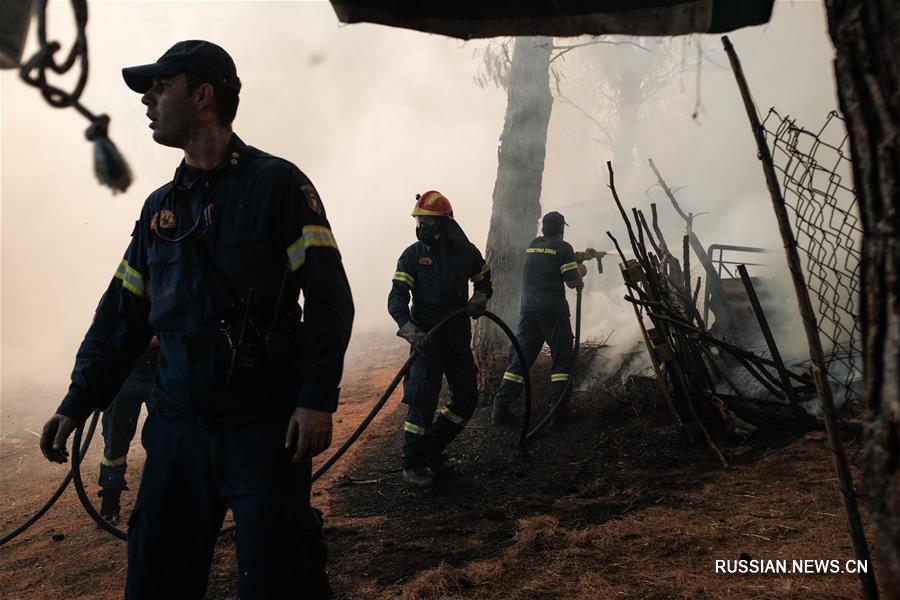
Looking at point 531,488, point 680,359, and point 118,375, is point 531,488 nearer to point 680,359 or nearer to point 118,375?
point 680,359

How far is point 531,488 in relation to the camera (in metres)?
4.85

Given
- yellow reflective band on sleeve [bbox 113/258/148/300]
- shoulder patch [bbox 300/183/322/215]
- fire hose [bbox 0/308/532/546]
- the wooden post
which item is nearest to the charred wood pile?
fire hose [bbox 0/308/532/546]

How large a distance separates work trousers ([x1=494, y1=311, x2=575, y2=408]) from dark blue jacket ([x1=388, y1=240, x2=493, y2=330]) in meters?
1.64

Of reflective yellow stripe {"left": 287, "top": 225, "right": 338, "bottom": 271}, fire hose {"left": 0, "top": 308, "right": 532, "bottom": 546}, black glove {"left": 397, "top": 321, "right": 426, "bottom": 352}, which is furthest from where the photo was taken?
black glove {"left": 397, "top": 321, "right": 426, "bottom": 352}

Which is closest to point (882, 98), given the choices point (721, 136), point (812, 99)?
point (812, 99)

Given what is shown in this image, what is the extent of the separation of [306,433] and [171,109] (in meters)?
1.31

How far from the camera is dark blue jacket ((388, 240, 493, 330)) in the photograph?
5.46 metres

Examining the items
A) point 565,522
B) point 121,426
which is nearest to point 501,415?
point 565,522

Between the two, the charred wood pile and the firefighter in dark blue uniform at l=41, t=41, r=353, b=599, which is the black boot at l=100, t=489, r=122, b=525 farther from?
the charred wood pile

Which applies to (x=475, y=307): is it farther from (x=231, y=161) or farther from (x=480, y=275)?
(x=231, y=161)

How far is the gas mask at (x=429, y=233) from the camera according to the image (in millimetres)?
5492

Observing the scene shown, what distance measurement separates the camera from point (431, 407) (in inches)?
209

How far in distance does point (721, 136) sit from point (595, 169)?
20246 mm

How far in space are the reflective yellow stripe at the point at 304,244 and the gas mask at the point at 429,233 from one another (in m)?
3.23
